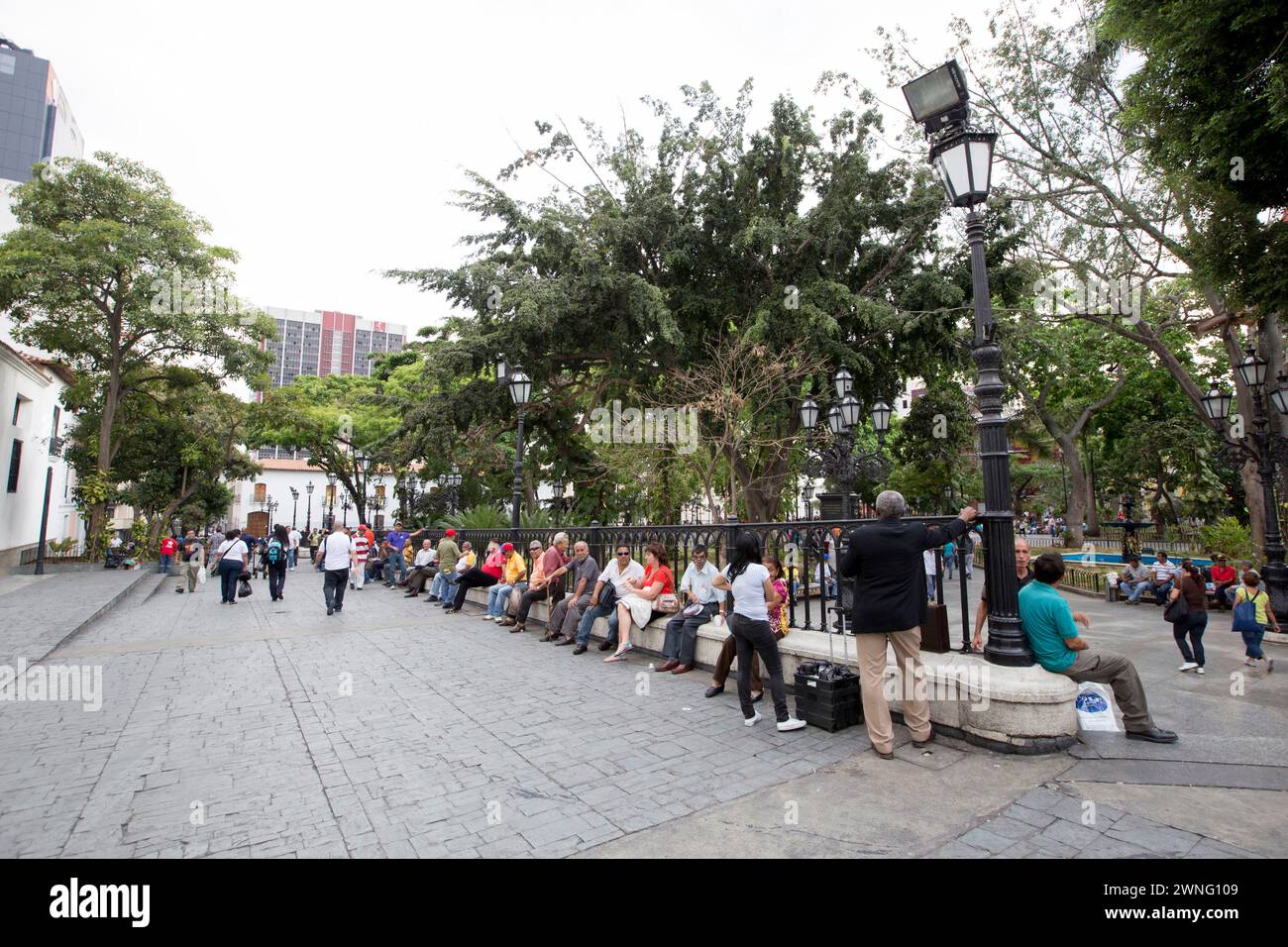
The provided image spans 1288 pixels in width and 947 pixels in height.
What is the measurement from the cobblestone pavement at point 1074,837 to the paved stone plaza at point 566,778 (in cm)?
2

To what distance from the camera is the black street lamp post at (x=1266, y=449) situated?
11320mm

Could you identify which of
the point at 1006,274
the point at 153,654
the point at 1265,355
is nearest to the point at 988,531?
the point at 153,654

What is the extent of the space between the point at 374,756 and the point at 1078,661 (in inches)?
206

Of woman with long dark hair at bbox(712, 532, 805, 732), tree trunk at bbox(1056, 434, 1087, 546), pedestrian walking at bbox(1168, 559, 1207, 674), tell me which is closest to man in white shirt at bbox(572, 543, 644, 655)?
woman with long dark hair at bbox(712, 532, 805, 732)

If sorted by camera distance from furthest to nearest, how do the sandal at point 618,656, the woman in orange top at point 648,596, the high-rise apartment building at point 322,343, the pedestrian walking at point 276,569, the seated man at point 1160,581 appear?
the high-rise apartment building at point 322,343 < the seated man at point 1160,581 < the pedestrian walking at point 276,569 < the woman in orange top at point 648,596 < the sandal at point 618,656

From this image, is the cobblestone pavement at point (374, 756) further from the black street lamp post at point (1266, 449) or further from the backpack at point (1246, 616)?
the black street lamp post at point (1266, 449)

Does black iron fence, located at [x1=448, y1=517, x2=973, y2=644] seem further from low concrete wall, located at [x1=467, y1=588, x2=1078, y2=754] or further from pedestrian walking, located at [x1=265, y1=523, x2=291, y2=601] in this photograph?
pedestrian walking, located at [x1=265, y1=523, x2=291, y2=601]

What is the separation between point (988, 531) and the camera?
5.01m

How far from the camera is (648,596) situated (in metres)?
8.25

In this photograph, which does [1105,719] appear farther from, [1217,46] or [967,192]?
[1217,46]

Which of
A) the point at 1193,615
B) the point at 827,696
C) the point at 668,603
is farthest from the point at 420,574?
the point at 1193,615

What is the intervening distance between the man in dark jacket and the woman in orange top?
3.67 metres

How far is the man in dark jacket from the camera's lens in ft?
15.1

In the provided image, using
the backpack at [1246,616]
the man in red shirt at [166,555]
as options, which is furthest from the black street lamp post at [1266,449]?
the man in red shirt at [166,555]
